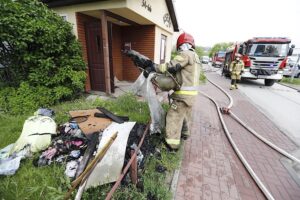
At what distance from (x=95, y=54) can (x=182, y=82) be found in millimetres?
4090

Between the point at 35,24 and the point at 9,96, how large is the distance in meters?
2.02

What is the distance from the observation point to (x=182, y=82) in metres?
2.79

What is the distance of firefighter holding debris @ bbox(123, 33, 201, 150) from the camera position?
8.57 ft

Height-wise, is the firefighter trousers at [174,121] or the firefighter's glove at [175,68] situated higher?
the firefighter's glove at [175,68]

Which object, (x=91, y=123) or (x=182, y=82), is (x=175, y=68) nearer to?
(x=182, y=82)

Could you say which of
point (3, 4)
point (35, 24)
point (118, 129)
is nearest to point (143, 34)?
point (35, 24)

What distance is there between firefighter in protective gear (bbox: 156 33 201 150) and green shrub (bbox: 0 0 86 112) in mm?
3340

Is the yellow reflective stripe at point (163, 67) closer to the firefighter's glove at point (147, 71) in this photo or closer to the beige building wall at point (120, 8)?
the firefighter's glove at point (147, 71)

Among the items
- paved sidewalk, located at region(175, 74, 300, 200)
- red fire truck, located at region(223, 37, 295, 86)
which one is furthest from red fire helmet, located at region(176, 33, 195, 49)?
red fire truck, located at region(223, 37, 295, 86)

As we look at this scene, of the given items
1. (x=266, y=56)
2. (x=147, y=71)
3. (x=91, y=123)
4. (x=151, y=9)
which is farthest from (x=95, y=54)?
(x=266, y=56)

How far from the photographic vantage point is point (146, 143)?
2949mm

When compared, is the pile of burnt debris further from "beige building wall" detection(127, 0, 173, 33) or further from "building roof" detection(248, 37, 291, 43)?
"building roof" detection(248, 37, 291, 43)

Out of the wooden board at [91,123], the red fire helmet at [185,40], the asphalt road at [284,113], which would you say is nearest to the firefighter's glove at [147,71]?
the red fire helmet at [185,40]

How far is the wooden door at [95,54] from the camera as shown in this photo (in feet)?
17.9
